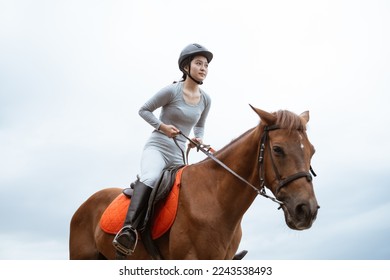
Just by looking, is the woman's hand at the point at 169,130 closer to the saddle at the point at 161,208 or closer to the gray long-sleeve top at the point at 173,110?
the gray long-sleeve top at the point at 173,110

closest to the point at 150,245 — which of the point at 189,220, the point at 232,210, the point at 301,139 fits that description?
the point at 189,220

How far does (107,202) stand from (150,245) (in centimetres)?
210

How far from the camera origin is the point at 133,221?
274 inches

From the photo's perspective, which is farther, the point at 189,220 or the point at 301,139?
the point at 189,220

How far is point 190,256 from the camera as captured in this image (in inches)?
252

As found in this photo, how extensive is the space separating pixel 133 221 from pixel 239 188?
5.33 ft

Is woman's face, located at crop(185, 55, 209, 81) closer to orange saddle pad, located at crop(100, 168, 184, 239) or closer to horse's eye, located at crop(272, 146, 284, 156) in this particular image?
orange saddle pad, located at crop(100, 168, 184, 239)

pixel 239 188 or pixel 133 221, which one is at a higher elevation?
pixel 239 188

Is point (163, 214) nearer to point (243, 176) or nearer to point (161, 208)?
point (161, 208)

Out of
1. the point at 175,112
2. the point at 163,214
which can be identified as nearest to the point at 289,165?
the point at 163,214

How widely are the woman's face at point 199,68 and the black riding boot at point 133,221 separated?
1917mm

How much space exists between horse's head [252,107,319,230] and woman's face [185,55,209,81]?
1638mm

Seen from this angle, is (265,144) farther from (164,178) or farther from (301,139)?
(164,178)

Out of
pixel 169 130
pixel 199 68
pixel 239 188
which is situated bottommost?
pixel 239 188
